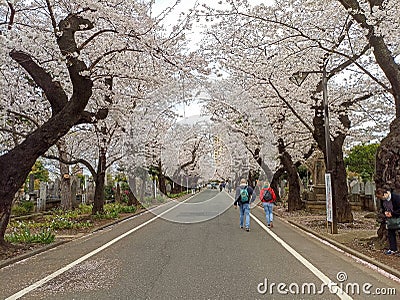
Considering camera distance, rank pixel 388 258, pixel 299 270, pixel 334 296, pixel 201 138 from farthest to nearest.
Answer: pixel 201 138 < pixel 388 258 < pixel 299 270 < pixel 334 296

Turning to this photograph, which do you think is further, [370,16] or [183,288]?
[370,16]

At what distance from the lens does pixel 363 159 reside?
31.9 m

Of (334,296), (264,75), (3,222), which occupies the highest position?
(264,75)

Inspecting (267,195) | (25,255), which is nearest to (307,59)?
(267,195)

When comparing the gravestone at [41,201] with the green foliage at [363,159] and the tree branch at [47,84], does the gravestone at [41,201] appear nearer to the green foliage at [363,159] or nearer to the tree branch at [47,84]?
the tree branch at [47,84]

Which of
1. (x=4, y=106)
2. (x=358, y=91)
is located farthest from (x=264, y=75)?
(x=4, y=106)

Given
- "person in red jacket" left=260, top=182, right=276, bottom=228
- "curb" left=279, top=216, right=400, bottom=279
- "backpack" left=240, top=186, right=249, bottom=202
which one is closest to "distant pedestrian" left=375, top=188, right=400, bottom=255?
"curb" left=279, top=216, right=400, bottom=279

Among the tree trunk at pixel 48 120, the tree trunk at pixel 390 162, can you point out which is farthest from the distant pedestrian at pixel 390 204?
the tree trunk at pixel 48 120

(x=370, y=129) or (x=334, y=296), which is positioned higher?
(x=370, y=129)

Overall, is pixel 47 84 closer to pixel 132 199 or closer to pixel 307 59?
pixel 307 59

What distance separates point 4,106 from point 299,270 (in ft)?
40.9

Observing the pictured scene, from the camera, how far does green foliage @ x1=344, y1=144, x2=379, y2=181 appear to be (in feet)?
101

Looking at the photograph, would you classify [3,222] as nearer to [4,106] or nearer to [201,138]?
[4,106]

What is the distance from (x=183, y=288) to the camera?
6.48 m
